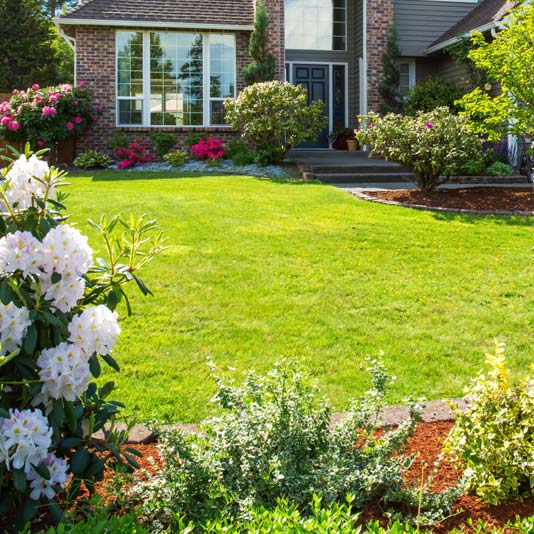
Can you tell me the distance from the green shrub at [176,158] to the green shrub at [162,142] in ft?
2.24

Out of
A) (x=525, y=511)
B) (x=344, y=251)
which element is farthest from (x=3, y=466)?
(x=344, y=251)

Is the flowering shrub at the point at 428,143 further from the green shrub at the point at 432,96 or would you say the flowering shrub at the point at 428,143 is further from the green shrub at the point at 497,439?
the green shrub at the point at 497,439

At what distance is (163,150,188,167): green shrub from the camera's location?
15.0 metres

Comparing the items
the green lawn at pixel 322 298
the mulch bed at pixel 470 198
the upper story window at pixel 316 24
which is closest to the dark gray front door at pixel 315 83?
the upper story window at pixel 316 24

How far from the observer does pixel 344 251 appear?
6.89 metres

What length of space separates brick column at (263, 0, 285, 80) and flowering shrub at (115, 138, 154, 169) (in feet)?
12.4

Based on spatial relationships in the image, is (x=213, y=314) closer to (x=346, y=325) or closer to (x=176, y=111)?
(x=346, y=325)

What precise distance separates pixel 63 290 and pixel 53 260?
3.9 inches

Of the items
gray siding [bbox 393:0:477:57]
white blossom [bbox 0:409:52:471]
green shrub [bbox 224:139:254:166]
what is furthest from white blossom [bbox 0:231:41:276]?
gray siding [bbox 393:0:477:57]

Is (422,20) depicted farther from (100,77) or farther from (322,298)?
(322,298)

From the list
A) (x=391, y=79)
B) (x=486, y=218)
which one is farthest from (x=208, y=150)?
(x=486, y=218)

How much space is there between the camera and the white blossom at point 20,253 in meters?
2.02

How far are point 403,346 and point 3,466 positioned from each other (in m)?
3.05

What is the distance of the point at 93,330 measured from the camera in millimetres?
2135
